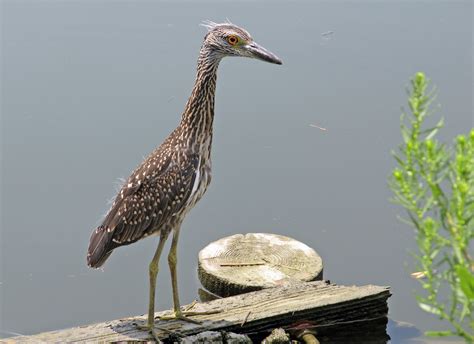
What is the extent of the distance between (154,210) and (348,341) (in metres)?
1.73

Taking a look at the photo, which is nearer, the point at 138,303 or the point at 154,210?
the point at 154,210

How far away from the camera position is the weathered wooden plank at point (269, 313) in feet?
16.4

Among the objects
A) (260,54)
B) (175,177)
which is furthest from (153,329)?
(260,54)

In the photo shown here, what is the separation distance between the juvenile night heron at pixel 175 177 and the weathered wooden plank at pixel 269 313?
23cm

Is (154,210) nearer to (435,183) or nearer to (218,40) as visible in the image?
(218,40)

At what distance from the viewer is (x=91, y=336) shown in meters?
4.92

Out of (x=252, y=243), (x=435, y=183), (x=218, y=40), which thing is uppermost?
(x=218, y=40)

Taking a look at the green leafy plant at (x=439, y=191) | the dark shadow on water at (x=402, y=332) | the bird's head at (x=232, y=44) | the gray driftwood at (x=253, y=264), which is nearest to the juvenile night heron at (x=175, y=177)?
the bird's head at (x=232, y=44)

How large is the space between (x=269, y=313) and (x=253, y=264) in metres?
0.64

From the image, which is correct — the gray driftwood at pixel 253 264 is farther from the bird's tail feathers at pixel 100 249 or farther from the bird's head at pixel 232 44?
the bird's head at pixel 232 44

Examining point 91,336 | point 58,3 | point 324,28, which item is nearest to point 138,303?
point 91,336

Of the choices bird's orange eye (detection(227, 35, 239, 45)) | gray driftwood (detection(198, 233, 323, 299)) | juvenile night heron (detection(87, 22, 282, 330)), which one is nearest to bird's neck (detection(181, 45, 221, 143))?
juvenile night heron (detection(87, 22, 282, 330))

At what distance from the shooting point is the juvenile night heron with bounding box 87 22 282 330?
197 inches

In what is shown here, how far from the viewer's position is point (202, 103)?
513 cm
